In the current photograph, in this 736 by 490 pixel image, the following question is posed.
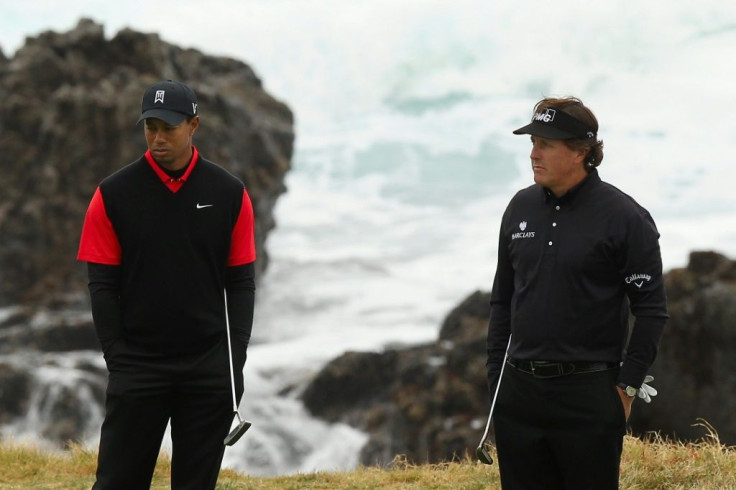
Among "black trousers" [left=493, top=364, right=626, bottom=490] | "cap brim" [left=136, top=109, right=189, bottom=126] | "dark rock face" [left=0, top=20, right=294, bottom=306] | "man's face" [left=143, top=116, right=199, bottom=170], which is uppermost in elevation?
"dark rock face" [left=0, top=20, right=294, bottom=306]

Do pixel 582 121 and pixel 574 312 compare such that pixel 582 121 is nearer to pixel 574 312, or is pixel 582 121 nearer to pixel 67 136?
pixel 574 312

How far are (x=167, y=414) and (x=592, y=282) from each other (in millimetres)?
2007

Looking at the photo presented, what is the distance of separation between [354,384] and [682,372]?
9009 mm

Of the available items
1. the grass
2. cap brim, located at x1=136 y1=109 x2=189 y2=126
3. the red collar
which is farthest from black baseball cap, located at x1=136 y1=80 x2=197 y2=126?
the grass

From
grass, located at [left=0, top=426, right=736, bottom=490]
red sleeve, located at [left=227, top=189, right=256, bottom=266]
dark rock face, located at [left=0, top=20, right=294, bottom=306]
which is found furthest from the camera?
dark rock face, located at [left=0, top=20, right=294, bottom=306]

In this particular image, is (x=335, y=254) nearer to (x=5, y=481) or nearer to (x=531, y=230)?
(x=5, y=481)

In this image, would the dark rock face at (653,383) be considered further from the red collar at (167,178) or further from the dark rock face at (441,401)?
the red collar at (167,178)

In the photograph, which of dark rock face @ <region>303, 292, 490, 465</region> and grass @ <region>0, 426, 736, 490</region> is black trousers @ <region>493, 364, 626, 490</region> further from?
dark rock face @ <region>303, 292, 490, 465</region>

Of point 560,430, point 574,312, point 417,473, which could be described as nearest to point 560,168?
point 574,312

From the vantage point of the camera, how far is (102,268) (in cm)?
476

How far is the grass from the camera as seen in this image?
659 centimetres

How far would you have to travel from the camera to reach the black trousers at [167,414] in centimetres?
482

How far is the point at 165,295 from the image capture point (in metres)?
4.78

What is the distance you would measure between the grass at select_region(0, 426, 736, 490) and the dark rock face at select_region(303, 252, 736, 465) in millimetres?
1468
